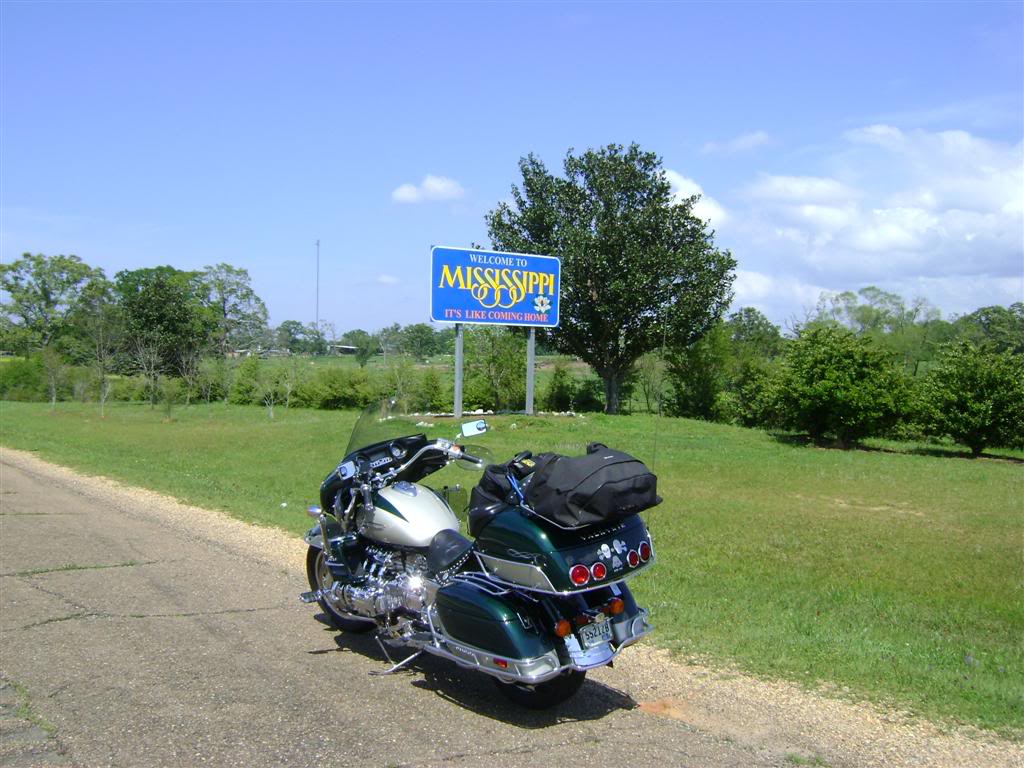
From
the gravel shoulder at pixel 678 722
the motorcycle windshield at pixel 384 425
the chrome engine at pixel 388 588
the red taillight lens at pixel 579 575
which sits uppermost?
the motorcycle windshield at pixel 384 425

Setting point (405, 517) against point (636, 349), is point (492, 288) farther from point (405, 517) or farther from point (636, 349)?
point (405, 517)

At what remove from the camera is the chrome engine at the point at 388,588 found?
5.43 metres

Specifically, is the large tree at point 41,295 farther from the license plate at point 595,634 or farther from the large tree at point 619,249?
the license plate at point 595,634

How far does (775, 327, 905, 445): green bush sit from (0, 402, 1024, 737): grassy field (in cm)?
147

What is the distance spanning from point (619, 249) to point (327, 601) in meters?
30.4

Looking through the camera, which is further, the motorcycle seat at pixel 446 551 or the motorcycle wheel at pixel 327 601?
the motorcycle wheel at pixel 327 601

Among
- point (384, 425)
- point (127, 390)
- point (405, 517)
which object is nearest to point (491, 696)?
point (405, 517)

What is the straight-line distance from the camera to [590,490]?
4.41m

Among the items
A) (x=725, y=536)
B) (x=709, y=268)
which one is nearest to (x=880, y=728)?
(x=725, y=536)

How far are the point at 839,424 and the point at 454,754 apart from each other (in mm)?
25383

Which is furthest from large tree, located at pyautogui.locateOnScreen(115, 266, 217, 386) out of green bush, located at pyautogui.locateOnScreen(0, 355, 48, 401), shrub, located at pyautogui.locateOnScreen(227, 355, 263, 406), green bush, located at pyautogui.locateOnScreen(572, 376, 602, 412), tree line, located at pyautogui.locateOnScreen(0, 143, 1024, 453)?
green bush, located at pyautogui.locateOnScreen(572, 376, 602, 412)

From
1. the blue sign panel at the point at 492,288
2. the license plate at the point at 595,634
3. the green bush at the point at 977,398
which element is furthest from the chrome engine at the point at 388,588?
the green bush at the point at 977,398

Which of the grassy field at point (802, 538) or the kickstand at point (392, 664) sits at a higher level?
the kickstand at point (392, 664)

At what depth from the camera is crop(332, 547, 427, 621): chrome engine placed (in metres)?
5.43
